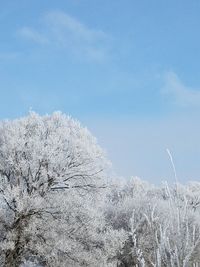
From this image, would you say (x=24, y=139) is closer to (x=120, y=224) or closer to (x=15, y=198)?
(x=15, y=198)

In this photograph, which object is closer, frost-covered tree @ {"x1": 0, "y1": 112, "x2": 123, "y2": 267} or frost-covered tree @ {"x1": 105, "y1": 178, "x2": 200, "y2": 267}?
frost-covered tree @ {"x1": 105, "y1": 178, "x2": 200, "y2": 267}

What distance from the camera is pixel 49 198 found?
32.9 meters

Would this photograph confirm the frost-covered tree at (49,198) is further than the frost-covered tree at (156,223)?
Yes

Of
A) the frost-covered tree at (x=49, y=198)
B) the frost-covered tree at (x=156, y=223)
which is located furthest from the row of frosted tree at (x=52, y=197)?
Result: the frost-covered tree at (x=156, y=223)

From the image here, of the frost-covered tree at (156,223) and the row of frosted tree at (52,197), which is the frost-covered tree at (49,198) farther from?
the frost-covered tree at (156,223)

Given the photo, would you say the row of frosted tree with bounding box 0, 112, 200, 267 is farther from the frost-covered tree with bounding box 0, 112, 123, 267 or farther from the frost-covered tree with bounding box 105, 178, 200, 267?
the frost-covered tree with bounding box 105, 178, 200, 267

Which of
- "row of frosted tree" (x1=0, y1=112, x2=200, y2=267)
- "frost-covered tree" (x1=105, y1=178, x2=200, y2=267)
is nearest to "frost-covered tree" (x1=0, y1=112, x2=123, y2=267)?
"row of frosted tree" (x1=0, y1=112, x2=200, y2=267)

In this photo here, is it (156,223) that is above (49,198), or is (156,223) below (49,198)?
below

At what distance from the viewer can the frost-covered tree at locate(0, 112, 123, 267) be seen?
31625 millimetres

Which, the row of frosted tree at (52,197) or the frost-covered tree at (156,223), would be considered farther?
the row of frosted tree at (52,197)

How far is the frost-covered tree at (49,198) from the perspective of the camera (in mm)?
31625

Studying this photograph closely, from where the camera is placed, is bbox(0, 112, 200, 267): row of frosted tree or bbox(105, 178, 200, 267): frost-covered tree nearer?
bbox(105, 178, 200, 267): frost-covered tree

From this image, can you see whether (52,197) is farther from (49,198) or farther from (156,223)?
(156,223)

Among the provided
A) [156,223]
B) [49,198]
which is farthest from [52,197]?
[156,223]
